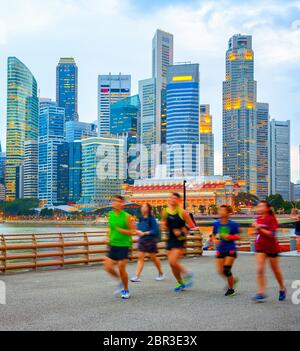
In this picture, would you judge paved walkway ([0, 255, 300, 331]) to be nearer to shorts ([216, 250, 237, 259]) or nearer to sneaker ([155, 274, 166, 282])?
sneaker ([155, 274, 166, 282])

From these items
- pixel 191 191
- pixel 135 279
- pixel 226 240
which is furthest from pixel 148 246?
pixel 191 191

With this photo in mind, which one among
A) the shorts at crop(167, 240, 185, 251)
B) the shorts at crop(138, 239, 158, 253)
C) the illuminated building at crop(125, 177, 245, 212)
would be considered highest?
the shorts at crop(167, 240, 185, 251)

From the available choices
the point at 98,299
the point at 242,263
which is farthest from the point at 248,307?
the point at 242,263

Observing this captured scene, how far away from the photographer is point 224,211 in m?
11.0

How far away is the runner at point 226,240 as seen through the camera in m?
11.0

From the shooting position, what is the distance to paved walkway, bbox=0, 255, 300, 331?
8.33 metres

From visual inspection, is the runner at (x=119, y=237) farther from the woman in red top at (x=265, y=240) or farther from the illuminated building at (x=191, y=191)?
the illuminated building at (x=191, y=191)

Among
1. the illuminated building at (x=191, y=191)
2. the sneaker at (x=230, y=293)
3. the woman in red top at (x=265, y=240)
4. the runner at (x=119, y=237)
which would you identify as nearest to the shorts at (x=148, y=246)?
the runner at (x=119, y=237)

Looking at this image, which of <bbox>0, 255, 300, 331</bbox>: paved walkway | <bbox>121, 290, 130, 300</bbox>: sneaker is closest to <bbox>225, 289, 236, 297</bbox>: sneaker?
<bbox>0, 255, 300, 331</bbox>: paved walkway

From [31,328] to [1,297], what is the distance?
11.0 ft

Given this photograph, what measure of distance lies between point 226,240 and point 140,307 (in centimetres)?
223

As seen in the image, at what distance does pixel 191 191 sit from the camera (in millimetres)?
178000

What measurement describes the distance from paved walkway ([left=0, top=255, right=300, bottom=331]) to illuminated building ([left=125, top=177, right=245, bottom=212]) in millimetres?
154112
